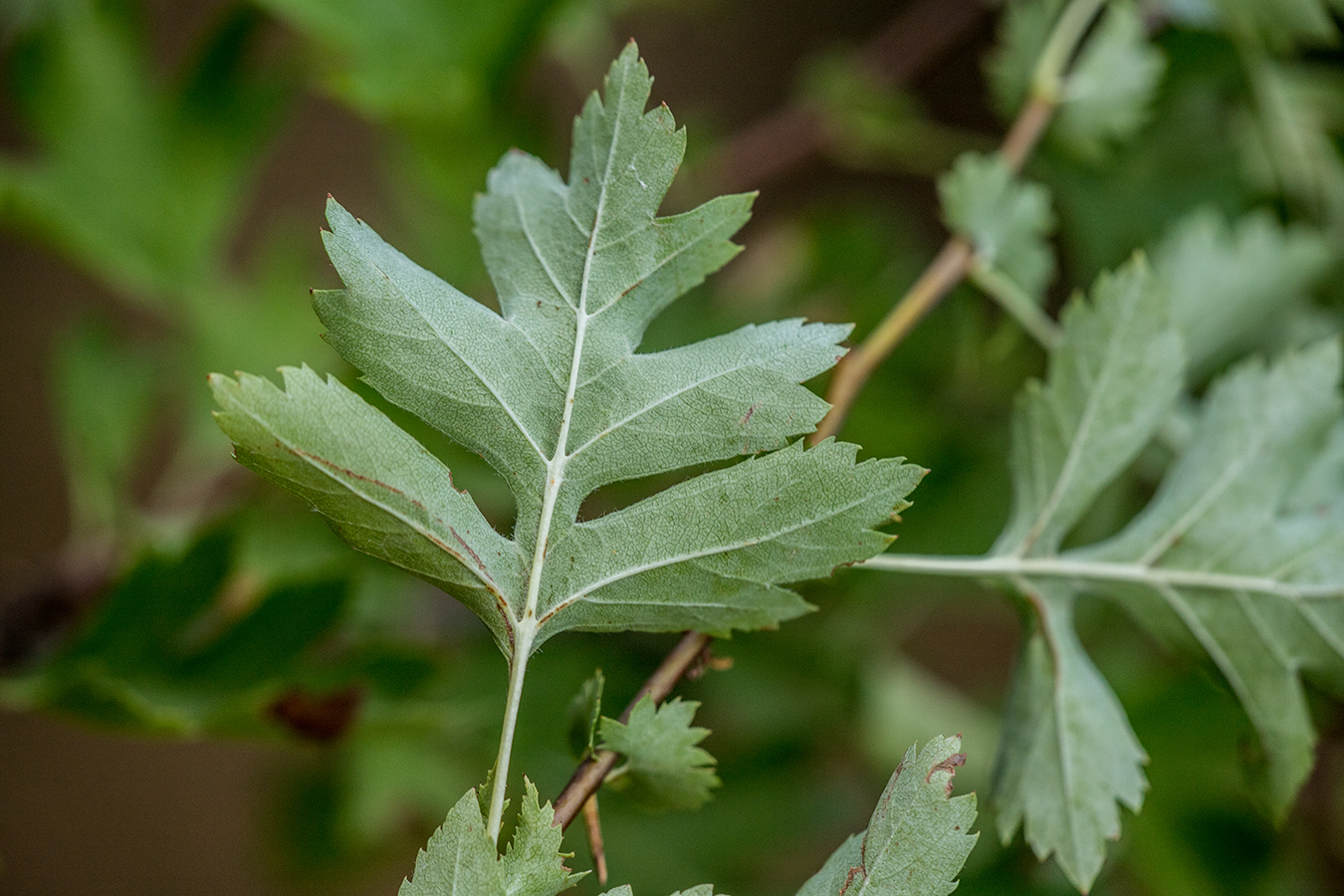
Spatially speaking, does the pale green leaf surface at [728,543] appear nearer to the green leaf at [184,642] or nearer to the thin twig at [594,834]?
the thin twig at [594,834]

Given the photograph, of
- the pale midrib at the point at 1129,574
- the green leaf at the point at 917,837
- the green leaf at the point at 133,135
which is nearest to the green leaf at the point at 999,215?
the pale midrib at the point at 1129,574

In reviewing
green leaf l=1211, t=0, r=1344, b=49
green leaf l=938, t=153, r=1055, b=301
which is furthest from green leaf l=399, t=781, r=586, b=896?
green leaf l=1211, t=0, r=1344, b=49

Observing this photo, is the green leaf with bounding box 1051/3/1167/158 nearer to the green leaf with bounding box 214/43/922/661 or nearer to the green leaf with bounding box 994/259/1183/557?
the green leaf with bounding box 994/259/1183/557

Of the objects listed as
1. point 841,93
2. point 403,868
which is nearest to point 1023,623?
point 841,93

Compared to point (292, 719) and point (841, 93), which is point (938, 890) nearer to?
point (292, 719)

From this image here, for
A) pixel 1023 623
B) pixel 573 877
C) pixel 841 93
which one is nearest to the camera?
pixel 573 877

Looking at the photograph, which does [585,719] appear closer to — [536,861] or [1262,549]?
[536,861]
